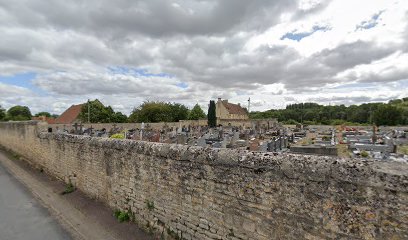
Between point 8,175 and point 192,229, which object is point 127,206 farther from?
point 8,175

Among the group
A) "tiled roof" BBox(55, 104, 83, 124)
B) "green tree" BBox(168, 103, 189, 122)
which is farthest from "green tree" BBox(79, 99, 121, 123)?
"green tree" BBox(168, 103, 189, 122)

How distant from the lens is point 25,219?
21.4ft

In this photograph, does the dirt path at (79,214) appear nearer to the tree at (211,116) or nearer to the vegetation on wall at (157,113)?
the tree at (211,116)

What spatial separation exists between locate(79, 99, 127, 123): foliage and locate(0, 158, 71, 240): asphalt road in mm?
42759

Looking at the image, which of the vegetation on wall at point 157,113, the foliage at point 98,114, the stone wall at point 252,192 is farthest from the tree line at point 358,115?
the stone wall at point 252,192

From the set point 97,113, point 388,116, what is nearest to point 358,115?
point 388,116

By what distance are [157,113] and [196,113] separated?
13.8 m

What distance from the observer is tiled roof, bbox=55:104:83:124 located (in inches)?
2116

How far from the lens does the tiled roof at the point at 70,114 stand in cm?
5375

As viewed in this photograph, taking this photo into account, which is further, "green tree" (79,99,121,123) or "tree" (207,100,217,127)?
"green tree" (79,99,121,123)

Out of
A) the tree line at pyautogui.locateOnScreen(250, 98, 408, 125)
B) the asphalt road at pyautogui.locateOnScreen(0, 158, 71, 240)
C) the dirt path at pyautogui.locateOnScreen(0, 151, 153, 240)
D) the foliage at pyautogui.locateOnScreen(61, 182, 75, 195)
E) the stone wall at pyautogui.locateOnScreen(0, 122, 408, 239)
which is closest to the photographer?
the stone wall at pyautogui.locateOnScreen(0, 122, 408, 239)

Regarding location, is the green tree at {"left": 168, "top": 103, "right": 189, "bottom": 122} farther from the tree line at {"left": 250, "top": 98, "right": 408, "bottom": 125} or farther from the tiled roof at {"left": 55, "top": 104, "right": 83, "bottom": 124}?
the tree line at {"left": 250, "top": 98, "right": 408, "bottom": 125}

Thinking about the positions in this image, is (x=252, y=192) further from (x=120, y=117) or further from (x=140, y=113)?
(x=120, y=117)

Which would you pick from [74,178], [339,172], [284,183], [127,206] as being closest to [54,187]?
[74,178]
